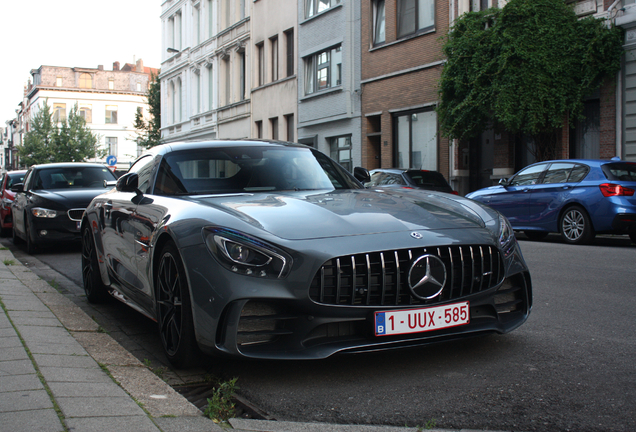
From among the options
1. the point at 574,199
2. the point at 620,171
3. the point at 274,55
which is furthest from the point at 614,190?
the point at 274,55

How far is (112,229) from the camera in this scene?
563 centimetres

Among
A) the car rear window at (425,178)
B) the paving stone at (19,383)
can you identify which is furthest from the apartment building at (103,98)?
the paving stone at (19,383)

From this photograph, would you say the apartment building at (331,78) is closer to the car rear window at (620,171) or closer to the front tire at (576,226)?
the front tire at (576,226)

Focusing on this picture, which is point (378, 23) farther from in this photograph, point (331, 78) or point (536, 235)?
point (536, 235)

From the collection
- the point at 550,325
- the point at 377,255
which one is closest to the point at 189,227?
the point at 377,255

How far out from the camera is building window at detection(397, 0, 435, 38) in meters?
22.1

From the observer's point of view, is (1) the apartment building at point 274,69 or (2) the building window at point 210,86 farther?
(2) the building window at point 210,86

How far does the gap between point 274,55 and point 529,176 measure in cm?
2117

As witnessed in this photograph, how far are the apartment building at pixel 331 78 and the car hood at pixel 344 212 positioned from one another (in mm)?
21325

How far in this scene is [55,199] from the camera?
1174cm

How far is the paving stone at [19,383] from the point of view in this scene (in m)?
3.30

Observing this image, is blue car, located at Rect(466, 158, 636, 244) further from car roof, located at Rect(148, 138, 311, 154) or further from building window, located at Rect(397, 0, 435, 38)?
building window, located at Rect(397, 0, 435, 38)

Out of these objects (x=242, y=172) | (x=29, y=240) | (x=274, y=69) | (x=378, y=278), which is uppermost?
(x=274, y=69)

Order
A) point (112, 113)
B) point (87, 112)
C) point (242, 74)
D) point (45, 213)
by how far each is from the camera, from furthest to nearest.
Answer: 1. point (112, 113)
2. point (87, 112)
3. point (242, 74)
4. point (45, 213)
